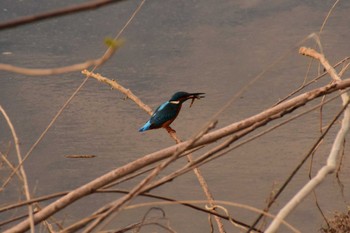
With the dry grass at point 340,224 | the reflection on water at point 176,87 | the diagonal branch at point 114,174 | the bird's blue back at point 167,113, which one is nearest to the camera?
the diagonal branch at point 114,174

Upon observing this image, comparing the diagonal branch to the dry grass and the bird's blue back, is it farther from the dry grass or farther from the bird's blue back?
the dry grass

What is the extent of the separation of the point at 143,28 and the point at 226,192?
95 centimetres

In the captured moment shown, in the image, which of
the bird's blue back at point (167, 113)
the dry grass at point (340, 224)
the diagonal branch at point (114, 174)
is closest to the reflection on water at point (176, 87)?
the dry grass at point (340, 224)

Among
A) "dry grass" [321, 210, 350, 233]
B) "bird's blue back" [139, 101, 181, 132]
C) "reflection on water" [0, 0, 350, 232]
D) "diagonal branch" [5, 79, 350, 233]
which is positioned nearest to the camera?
"diagonal branch" [5, 79, 350, 233]

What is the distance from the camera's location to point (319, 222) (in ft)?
5.27

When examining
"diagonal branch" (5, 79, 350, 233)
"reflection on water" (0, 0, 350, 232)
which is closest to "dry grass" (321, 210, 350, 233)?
"reflection on water" (0, 0, 350, 232)

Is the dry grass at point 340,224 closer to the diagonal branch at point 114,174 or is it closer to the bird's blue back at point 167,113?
the bird's blue back at point 167,113

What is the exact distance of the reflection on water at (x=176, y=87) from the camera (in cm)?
176

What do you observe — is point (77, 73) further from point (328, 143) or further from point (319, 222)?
point (319, 222)

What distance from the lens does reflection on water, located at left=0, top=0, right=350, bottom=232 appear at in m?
1.76

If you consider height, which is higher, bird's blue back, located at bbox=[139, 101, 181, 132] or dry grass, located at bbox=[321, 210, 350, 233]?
bird's blue back, located at bbox=[139, 101, 181, 132]

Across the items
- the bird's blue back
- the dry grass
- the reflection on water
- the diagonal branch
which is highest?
the reflection on water

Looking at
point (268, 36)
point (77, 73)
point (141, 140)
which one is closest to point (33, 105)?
point (77, 73)

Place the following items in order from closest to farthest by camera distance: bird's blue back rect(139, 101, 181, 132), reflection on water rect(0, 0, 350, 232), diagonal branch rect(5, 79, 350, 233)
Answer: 1. diagonal branch rect(5, 79, 350, 233)
2. bird's blue back rect(139, 101, 181, 132)
3. reflection on water rect(0, 0, 350, 232)
